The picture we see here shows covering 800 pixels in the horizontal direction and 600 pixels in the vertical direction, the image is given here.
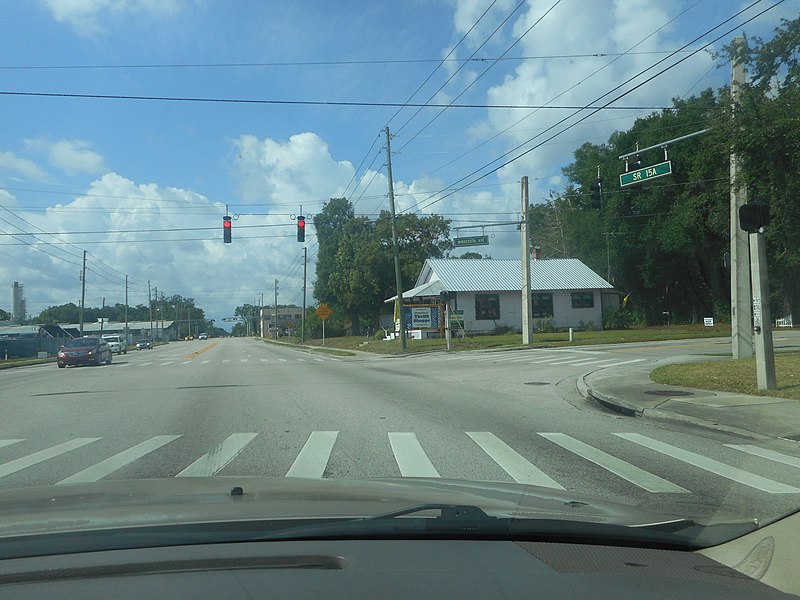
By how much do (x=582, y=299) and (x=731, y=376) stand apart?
133ft

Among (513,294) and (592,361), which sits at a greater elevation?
(513,294)

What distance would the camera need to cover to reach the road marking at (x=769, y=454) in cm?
838

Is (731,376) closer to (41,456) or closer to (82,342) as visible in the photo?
(41,456)

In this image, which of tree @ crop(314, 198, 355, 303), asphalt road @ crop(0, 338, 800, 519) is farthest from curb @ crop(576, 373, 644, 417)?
tree @ crop(314, 198, 355, 303)

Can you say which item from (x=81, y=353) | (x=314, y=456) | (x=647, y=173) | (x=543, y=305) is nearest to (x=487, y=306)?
(x=543, y=305)

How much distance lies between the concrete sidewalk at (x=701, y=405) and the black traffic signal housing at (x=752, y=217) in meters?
3.27

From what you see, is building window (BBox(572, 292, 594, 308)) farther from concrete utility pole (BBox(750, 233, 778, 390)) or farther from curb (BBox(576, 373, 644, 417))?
concrete utility pole (BBox(750, 233, 778, 390))

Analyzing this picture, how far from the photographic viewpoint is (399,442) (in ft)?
32.3

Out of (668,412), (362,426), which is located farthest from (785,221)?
(362,426)

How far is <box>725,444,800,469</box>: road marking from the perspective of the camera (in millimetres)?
8383

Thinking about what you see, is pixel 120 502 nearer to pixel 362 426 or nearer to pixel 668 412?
pixel 362 426

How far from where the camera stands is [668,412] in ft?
40.8

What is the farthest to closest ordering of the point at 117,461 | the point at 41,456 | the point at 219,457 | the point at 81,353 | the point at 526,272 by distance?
the point at 526,272, the point at 81,353, the point at 41,456, the point at 219,457, the point at 117,461

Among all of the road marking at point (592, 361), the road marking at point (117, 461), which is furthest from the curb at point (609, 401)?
the road marking at point (117, 461)
